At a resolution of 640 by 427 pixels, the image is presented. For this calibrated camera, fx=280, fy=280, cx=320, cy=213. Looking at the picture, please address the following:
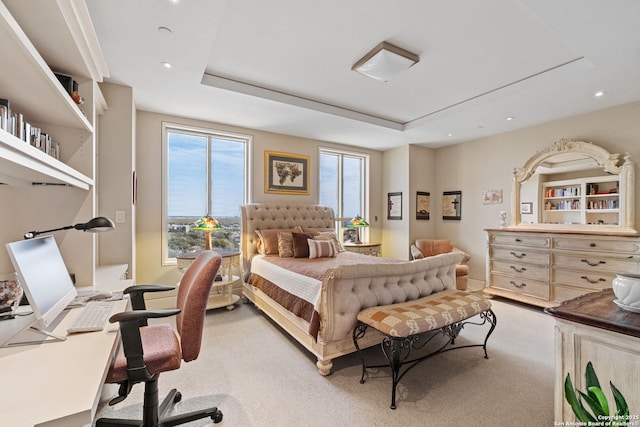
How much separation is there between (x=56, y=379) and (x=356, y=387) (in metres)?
1.79

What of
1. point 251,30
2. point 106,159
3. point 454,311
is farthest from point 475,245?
point 106,159

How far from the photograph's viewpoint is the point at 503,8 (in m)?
1.98

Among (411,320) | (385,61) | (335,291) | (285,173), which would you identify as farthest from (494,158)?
(335,291)

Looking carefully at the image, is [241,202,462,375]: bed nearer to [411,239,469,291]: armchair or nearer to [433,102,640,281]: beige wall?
[411,239,469,291]: armchair

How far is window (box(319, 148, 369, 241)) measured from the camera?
5.31 m

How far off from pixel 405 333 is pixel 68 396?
1682 mm

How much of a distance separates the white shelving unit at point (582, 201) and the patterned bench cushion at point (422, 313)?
2.44 meters

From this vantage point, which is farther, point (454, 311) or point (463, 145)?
point (463, 145)

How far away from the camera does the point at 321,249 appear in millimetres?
3723

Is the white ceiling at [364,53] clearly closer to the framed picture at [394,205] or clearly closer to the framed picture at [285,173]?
the framed picture at [285,173]

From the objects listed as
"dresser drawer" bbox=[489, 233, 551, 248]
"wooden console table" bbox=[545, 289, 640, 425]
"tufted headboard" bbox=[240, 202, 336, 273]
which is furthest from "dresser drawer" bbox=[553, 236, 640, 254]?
"tufted headboard" bbox=[240, 202, 336, 273]

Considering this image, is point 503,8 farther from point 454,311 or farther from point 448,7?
point 454,311

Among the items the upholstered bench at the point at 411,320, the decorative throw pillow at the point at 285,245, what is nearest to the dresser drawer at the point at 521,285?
the upholstered bench at the point at 411,320

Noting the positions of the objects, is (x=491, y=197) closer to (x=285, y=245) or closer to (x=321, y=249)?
(x=321, y=249)
